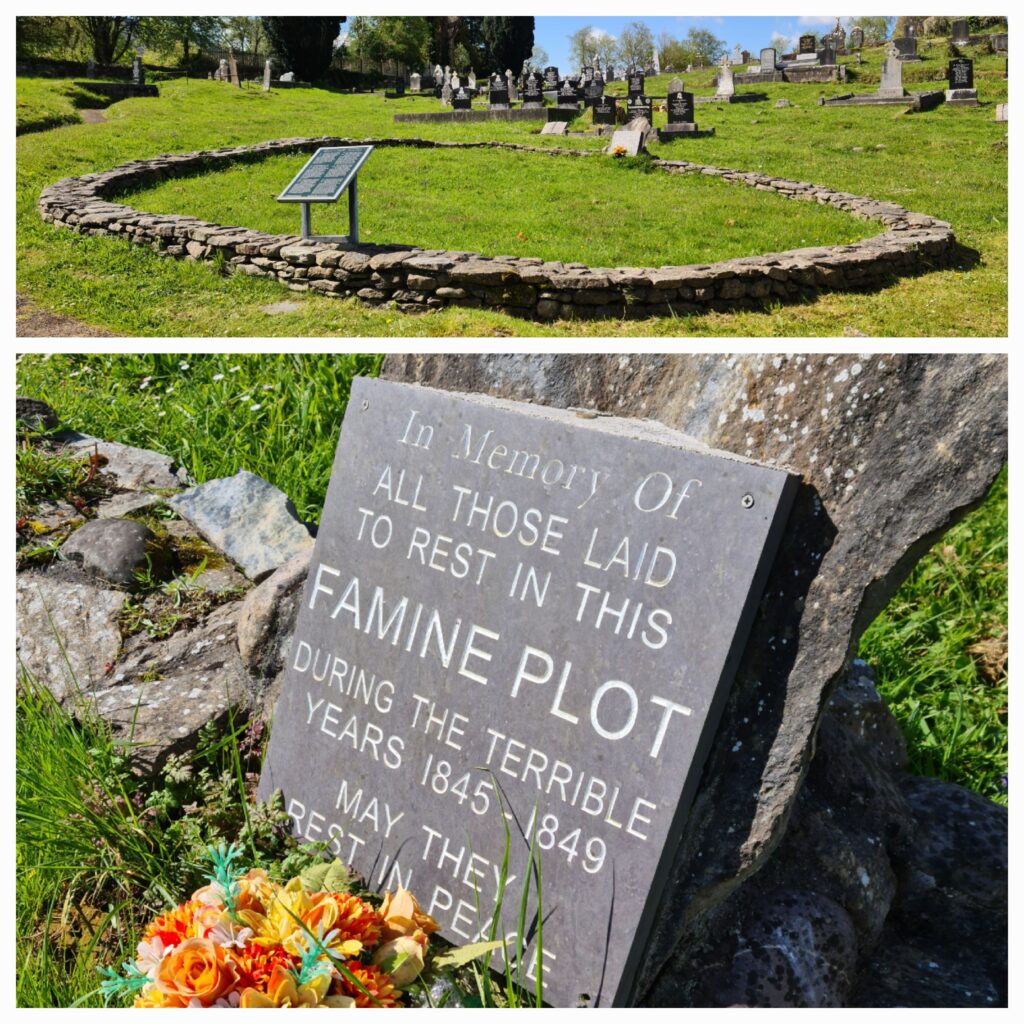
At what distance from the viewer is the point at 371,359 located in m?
5.89

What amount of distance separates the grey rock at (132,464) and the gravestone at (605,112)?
15.3 meters

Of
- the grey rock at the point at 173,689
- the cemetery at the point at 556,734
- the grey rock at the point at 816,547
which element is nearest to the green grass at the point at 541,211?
the grey rock at the point at 173,689

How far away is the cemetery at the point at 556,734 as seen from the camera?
7.88 ft

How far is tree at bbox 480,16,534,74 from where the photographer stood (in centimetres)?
1680

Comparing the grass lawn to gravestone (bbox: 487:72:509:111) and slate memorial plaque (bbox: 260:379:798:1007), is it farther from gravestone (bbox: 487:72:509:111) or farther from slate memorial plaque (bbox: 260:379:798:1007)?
slate memorial plaque (bbox: 260:379:798:1007)

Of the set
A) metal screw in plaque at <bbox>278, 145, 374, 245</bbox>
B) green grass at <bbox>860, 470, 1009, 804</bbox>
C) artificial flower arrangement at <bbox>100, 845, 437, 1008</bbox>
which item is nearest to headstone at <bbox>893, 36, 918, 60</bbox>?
metal screw in plaque at <bbox>278, 145, 374, 245</bbox>

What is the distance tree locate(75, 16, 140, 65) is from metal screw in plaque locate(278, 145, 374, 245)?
417 inches

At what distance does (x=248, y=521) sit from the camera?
4359 millimetres

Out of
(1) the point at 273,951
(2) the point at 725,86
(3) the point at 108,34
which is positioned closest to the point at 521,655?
(1) the point at 273,951

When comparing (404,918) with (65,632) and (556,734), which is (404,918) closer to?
(556,734)

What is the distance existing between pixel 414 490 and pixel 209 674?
1259 mm

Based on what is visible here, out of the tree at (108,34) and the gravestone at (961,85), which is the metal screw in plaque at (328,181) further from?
the gravestone at (961,85)

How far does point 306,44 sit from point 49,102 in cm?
476

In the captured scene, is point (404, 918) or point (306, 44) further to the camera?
point (306, 44)
